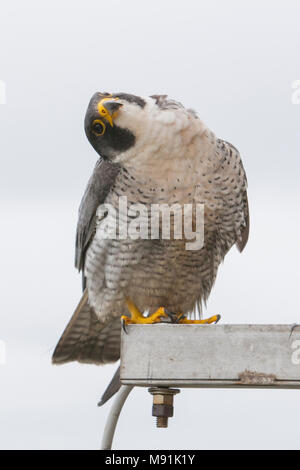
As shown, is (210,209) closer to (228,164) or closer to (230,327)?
(228,164)

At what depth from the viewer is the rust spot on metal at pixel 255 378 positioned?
3471mm

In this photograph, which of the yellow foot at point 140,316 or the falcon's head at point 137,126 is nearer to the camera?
the falcon's head at point 137,126

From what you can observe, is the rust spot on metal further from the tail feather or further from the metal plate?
the tail feather

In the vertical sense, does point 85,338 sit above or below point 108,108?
below

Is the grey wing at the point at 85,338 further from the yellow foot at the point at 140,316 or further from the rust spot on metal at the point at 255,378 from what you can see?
the rust spot on metal at the point at 255,378

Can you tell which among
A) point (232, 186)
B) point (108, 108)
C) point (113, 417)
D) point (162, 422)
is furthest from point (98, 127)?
point (162, 422)

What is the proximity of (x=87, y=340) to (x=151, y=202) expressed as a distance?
154 cm

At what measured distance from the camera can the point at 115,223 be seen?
17.3ft

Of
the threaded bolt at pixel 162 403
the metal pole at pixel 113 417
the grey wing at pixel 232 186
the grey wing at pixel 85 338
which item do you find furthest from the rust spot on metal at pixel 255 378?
the grey wing at pixel 85 338

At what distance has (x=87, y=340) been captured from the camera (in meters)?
6.16

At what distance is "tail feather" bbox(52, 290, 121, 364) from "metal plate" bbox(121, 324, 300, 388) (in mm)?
2367
